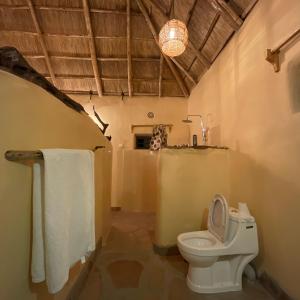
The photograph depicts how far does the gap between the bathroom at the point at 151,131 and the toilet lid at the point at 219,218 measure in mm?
301

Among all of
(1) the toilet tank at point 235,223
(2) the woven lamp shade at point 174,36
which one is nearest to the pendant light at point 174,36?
(2) the woven lamp shade at point 174,36

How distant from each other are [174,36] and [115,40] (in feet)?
6.57

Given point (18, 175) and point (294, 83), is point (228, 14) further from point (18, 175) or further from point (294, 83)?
point (18, 175)

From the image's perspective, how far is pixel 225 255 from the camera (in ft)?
5.78

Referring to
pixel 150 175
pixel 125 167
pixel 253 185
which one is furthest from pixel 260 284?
pixel 125 167

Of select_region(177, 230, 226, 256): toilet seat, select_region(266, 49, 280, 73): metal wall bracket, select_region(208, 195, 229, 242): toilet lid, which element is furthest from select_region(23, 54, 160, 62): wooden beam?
select_region(177, 230, 226, 256): toilet seat

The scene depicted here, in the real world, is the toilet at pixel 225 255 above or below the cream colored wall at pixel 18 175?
below

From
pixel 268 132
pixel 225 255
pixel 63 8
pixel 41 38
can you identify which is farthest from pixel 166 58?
pixel 225 255

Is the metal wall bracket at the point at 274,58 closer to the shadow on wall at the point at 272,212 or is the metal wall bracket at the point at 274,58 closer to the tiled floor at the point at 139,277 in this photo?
the shadow on wall at the point at 272,212

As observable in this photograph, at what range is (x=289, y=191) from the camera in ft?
5.21

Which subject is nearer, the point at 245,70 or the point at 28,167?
the point at 28,167

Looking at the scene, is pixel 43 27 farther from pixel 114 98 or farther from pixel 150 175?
pixel 150 175

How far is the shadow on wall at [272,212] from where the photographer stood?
5.09 ft

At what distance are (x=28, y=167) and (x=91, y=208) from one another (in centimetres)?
43
